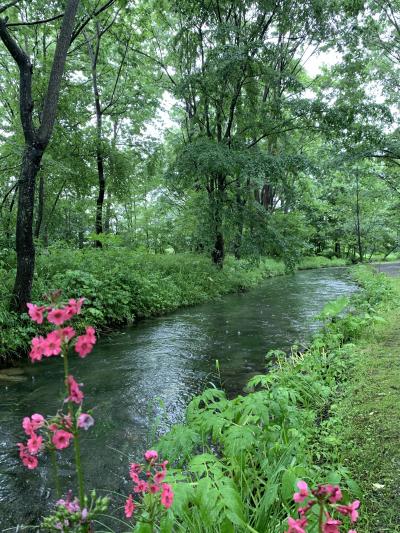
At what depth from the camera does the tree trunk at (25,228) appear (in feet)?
21.7

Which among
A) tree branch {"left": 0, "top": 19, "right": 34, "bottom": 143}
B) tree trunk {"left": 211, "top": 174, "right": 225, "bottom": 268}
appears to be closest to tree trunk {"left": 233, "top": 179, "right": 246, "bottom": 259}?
tree trunk {"left": 211, "top": 174, "right": 225, "bottom": 268}

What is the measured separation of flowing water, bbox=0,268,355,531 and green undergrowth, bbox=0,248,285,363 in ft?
1.80

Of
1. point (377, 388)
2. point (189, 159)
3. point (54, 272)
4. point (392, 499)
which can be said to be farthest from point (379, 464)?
point (189, 159)

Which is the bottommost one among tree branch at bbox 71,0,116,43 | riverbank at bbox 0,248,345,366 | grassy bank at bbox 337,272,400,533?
grassy bank at bbox 337,272,400,533

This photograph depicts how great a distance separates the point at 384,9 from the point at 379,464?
1679cm

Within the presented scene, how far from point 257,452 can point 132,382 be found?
9.41ft

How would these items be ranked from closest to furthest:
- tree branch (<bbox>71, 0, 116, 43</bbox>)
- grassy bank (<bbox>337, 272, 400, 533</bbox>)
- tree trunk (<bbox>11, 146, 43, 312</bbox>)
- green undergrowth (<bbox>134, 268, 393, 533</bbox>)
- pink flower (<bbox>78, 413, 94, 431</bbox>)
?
pink flower (<bbox>78, 413, 94, 431</bbox>)
green undergrowth (<bbox>134, 268, 393, 533</bbox>)
grassy bank (<bbox>337, 272, 400, 533</bbox>)
tree trunk (<bbox>11, 146, 43, 312</bbox>)
tree branch (<bbox>71, 0, 116, 43</bbox>)

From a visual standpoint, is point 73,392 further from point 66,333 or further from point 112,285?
point 112,285

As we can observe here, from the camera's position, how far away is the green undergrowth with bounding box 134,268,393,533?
1702 millimetres

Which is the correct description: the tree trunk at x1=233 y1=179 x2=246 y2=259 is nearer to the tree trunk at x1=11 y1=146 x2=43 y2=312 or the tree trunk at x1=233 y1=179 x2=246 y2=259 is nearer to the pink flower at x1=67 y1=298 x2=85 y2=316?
the tree trunk at x1=11 y1=146 x2=43 y2=312

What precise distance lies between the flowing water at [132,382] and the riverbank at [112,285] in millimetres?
525

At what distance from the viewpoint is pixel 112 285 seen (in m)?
8.95

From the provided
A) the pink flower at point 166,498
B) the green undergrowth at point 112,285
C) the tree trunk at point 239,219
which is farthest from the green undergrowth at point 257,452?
→ the tree trunk at point 239,219

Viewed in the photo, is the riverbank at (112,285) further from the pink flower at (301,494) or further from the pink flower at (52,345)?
the pink flower at (301,494)
